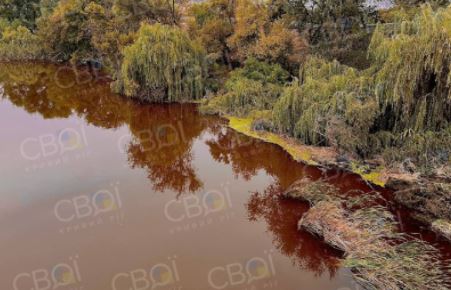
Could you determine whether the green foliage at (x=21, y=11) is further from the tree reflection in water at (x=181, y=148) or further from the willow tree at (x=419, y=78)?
the willow tree at (x=419, y=78)

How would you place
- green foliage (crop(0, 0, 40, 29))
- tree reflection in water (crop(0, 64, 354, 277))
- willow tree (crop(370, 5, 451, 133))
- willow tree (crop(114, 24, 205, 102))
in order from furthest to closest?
1. green foliage (crop(0, 0, 40, 29))
2. willow tree (crop(114, 24, 205, 102))
3. willow tree (crop(370, 5, 451, 133))
4. tree reflection in water (crop(0, 64, 354, 277))

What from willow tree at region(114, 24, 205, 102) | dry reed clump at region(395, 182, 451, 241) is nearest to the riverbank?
dry reed clump at region(395, 182, 451, 241)

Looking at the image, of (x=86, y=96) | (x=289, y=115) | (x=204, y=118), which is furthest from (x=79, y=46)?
(x=289, y=115)

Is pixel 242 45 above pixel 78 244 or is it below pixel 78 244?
above

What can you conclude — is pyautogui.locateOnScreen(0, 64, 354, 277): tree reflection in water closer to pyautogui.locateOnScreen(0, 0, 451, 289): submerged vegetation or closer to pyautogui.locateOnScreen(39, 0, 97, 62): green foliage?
pyautogui.locateOnScreen(0, 0, 451, 289): submerged vegetation

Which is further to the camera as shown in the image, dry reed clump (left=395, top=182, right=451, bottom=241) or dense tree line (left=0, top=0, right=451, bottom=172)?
dense tree line (left=0, top=0, right=451, bottom=172)

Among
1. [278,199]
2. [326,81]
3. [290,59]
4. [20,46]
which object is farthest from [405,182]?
[20,46]

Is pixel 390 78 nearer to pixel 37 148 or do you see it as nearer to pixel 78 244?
pixel 78 244
